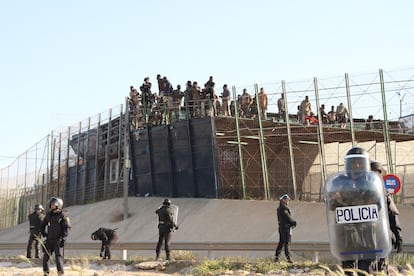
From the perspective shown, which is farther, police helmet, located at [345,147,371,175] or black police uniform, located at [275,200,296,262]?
black police uniform, located at [275,200,296,262]

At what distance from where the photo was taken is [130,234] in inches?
1228

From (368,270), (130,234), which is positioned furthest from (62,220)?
(130,234)

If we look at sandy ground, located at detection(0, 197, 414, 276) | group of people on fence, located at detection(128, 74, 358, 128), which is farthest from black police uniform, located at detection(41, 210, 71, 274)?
group of people on fence, located at detection(128, 74, 358, 128)

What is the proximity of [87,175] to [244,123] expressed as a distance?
41.5 ft

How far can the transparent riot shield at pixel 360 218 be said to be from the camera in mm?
7805

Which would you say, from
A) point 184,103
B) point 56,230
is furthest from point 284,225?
point 184,103

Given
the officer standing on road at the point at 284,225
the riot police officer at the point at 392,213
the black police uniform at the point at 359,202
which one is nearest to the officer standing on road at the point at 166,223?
the officer standing on road at the point at 284,225

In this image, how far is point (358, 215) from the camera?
25.6 ft

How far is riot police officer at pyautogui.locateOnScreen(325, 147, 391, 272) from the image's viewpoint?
25.6ft

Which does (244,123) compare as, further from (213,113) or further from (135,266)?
(135,266)

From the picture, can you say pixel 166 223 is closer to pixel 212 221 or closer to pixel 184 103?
pixel 212 221

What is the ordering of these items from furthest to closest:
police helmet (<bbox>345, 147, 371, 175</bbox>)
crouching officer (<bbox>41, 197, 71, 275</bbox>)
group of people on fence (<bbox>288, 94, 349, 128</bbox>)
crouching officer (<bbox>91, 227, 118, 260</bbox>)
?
group of people on fence (<bbox>288, 94, 349, 128</bbox>) → crouching officer (<bbox>91, 227, 118, 260</bbox>) → crouching officer (<bbox>41, 197, 71, 275</bbox>) → police helmet (<bbox>345, 147, 371, 175</bbox>)

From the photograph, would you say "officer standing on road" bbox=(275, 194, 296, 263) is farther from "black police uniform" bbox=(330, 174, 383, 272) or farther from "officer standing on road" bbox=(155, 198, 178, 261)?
"black police uniform" bbox=(330, 174, 383, 272)

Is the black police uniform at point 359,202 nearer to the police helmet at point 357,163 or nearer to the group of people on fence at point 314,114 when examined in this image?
the police helmet at point 357,163
